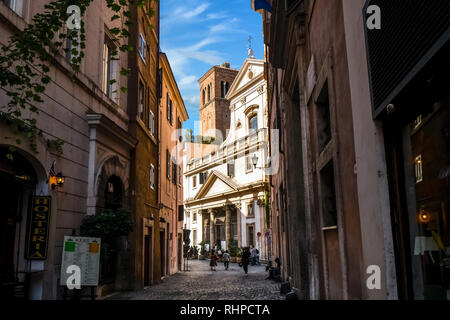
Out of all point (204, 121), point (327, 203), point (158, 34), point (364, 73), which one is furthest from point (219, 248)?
point (364, 73)

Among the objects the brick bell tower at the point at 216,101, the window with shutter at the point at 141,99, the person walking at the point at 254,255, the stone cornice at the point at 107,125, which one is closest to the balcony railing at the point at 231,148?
the brick bell tower at the point at 216,101

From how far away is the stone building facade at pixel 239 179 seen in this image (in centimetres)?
4006

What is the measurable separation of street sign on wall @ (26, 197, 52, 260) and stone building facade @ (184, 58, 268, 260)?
2805cm

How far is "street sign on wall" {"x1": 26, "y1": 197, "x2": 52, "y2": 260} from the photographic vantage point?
862cm

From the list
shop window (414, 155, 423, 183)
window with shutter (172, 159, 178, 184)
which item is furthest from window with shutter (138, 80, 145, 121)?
shop window (414, 155, 423, 183)

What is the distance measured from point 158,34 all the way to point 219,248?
28558 mm

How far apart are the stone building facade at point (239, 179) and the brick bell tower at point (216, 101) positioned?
25.3ft

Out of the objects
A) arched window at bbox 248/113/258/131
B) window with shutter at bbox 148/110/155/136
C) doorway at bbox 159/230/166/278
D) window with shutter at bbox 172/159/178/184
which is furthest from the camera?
arched window at bbox 248/113/258/131

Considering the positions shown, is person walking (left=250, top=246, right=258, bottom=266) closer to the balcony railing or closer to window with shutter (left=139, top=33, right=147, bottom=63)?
the balcony railing

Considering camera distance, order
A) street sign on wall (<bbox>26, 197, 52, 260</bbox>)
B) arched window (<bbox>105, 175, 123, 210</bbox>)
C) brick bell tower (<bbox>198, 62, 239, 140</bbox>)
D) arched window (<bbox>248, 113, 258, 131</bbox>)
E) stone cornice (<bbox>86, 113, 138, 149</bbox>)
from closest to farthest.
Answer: street sign on wall (<bbox>26, 197, 52, 260</bbox>) → stone cornice (<bbox>86, 113, 138, 149</bbox>) → arched window (<bbox>105, 175, 123, 210</bbox>) → arched window (<bbox>248, 113, 258, 131</bbox>) → brick bell tower (<bbox>198, 62, 239, 140</bbox>)

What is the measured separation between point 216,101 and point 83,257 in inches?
2036

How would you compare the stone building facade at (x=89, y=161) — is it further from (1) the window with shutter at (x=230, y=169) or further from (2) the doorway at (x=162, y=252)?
(1) the window with shutter at (x=230, y=169)

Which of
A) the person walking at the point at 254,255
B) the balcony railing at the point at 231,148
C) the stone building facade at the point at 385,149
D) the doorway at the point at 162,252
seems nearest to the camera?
the stone building facade at the point at 385,149
